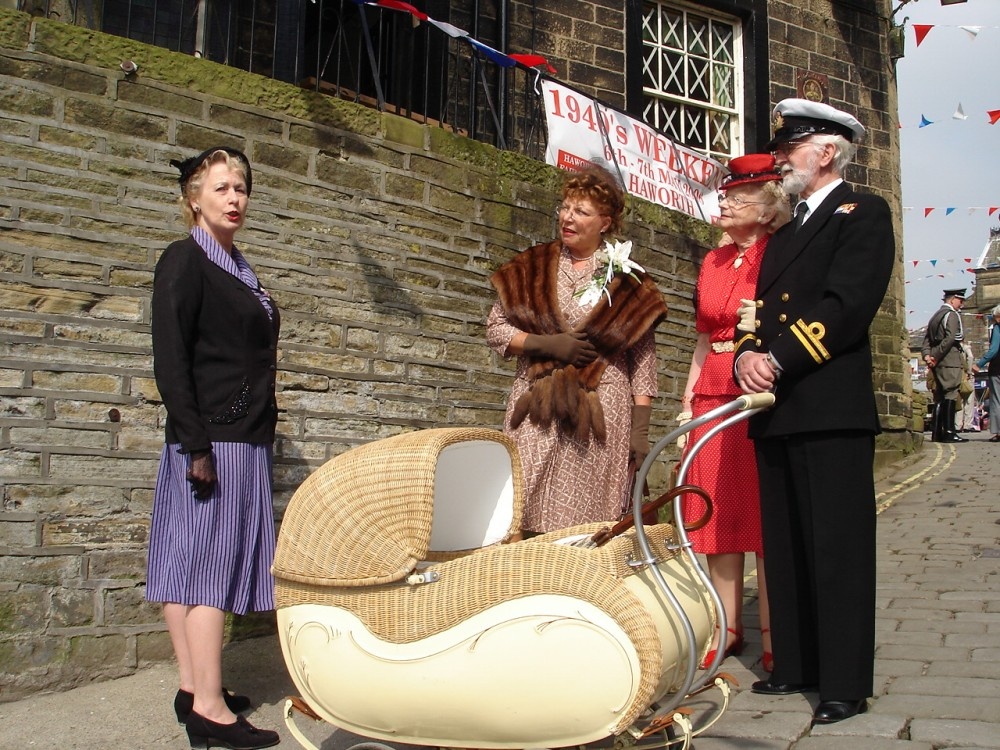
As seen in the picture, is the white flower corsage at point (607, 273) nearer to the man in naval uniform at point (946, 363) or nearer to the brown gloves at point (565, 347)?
the brown gloves at point (565, 347)

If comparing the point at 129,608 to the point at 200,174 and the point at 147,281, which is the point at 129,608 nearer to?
the point at 147,281

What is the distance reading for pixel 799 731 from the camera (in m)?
3.40

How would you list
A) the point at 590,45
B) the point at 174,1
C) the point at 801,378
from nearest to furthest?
the point at 801,378
the point at 174,1
the point at 590,45

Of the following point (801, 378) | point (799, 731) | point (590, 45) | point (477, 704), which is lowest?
point (799, 731)

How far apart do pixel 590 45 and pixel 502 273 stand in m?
5.92

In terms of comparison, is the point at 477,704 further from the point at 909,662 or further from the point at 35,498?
the point at 35,498

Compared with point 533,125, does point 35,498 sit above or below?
below

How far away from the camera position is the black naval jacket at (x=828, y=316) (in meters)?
3.59

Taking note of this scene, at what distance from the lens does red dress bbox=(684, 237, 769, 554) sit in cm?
436

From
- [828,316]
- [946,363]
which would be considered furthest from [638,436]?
[946,363]

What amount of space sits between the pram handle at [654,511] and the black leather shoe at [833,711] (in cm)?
97

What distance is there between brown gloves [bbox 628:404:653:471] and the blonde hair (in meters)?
1.85

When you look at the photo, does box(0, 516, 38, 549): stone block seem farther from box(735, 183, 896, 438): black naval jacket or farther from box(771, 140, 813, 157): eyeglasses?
box(771, 140, 813, 157): eyeglasses

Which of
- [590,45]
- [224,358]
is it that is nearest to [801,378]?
[224,358]
